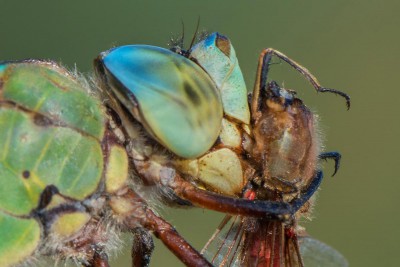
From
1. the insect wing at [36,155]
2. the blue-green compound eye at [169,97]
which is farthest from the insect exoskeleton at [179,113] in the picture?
the insect wing at [36,155]

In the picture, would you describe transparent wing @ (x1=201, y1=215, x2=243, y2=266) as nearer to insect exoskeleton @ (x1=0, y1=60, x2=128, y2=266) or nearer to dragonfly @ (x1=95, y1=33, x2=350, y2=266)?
dragonfly @ (x1=95, y1=33, x2=350, y2=266)

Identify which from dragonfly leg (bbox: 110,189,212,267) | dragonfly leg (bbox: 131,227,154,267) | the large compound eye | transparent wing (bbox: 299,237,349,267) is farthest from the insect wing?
transparent wing (bbox: 299,237,349,267)

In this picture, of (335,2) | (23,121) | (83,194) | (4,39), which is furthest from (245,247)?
(335,2)

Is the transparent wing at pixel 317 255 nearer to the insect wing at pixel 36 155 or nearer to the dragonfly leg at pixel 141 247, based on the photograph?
the dragonfly leg at pixel 141 247

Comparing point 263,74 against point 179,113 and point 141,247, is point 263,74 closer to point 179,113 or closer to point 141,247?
point 179,113

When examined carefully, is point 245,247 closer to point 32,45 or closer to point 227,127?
point 227,127
